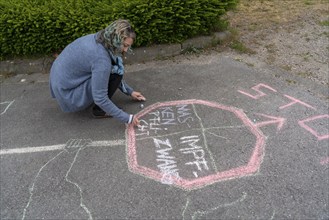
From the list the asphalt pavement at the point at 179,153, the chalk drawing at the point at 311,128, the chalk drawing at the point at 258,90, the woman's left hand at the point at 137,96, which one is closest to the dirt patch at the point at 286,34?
the asphalt pavement at the point at 179,153

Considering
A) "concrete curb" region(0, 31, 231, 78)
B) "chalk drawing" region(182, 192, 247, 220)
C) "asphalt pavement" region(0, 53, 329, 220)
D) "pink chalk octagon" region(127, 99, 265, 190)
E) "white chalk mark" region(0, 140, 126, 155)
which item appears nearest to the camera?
"chalk drawing" region(182, 192, 247, 220)

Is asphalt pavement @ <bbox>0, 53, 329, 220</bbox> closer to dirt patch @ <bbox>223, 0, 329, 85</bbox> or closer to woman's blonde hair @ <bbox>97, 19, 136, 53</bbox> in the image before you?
dirt patch @ <bbox>223, 0, 329, 85</bbox>

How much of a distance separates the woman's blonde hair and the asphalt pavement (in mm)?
1064

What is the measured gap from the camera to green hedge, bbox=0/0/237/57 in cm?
476

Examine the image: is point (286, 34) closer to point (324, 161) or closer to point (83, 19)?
point (324, 161)

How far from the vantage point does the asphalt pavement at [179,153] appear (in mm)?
2854

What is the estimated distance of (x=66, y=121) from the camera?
4020 millimetres

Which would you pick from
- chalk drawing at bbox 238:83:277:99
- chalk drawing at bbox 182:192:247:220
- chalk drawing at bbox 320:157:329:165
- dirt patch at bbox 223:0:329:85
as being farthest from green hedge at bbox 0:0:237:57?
chalk drawing at bbox 182:192:247:220

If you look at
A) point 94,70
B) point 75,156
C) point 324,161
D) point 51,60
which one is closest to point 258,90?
point 324,161

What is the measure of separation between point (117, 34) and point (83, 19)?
1.90 meters

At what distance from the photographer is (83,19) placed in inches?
188

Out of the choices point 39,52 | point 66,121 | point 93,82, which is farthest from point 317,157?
point 39,52

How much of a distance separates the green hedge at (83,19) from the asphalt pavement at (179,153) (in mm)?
813

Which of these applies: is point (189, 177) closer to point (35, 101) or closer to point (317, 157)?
point (317, 157)
